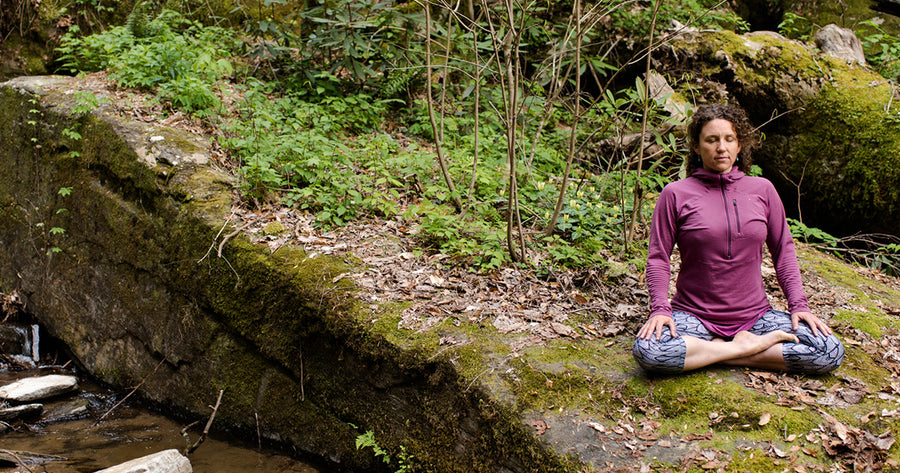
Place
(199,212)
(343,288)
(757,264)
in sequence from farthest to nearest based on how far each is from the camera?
(199,212)
(343,288)
(757,264)

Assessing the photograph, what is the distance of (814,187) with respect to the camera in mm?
6711

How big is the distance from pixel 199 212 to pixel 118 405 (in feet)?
6.20

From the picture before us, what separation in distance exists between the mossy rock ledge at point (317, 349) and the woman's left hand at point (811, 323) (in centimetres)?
29

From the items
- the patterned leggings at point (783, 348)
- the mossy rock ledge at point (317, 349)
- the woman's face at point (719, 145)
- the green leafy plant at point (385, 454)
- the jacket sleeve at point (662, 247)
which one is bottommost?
the green leafy plant at point (385, 454)

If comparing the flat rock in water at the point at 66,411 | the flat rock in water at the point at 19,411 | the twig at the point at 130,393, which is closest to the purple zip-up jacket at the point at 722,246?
the twig at the point at 130,393

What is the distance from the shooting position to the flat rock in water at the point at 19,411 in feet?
14.9

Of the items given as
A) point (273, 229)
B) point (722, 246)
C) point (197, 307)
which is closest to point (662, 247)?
point (722, 246)


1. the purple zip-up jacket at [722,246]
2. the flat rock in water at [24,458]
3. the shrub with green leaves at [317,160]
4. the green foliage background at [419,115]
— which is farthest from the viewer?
the shrub with green leaves at [317,160]

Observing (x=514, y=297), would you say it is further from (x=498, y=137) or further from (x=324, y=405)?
(x=498, y=137)

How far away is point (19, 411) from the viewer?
459 centimetres

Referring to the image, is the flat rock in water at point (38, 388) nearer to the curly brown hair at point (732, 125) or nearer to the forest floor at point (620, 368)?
the forest floor at point (620, 368)

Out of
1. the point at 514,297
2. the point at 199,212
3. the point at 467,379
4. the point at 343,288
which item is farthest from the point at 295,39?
the point at 467,379

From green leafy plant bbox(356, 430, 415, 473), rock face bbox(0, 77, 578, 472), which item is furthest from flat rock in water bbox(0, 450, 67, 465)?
green leafy plant bbox(356, 430, 415, 473)

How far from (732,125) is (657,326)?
3.83 feet
